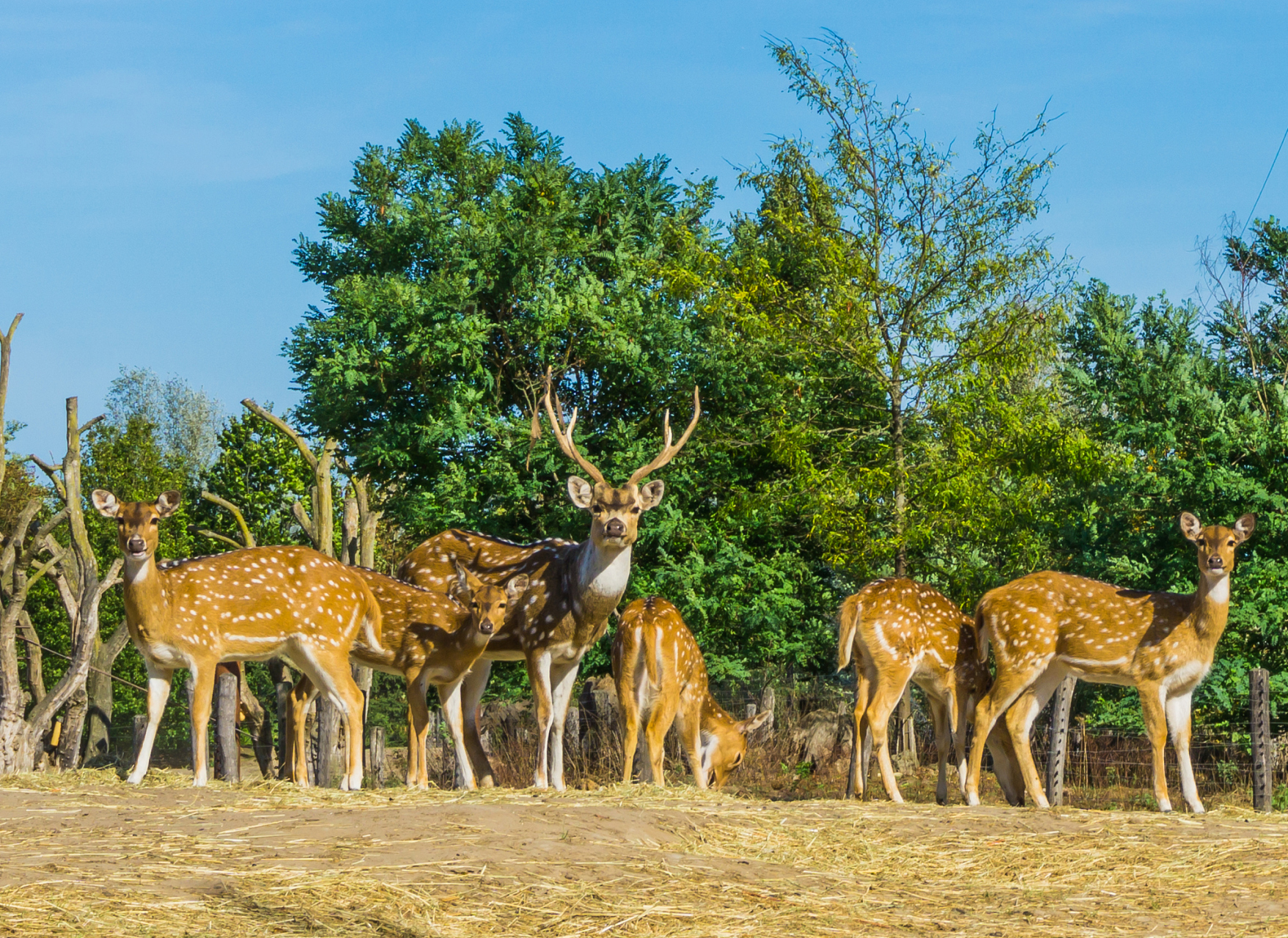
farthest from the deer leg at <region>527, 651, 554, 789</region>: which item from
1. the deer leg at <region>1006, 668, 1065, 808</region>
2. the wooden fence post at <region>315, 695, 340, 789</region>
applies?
the wooden fence post at <region>315, 695, 340, 789</region>

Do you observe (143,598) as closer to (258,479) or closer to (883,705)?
(883,705)

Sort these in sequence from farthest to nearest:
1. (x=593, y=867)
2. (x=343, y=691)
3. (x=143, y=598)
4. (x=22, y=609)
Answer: (x=22, y=609)
(x=343, y=691)
(x=143, y=598)
(x=593, y=867)

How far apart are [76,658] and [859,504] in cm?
1026

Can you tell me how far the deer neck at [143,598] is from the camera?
8.75 meters

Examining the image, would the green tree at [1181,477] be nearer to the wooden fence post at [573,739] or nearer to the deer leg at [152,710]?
the wooden fence post at [573,739]

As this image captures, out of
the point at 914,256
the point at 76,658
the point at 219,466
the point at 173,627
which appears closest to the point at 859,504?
the point at 914,256

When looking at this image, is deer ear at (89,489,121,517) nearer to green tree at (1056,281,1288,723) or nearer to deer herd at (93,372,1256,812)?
deer herd at (93,372,1256,812)

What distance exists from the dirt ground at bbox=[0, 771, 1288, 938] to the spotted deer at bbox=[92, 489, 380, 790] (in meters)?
0.77

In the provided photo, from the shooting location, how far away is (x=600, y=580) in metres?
9.80

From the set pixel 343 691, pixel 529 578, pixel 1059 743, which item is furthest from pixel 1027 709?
pixel 343 691

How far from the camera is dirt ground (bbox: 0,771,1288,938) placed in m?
5.33

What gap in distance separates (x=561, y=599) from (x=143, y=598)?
2.86 metres

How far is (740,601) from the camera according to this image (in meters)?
16.2

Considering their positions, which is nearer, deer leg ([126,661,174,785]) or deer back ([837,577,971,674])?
deer leg ([126,661,174,785])
